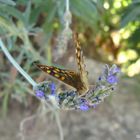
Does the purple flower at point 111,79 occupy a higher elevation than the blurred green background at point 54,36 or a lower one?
lower

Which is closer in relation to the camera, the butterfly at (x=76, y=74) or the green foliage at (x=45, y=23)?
the butterfly at (x=76, y=74)

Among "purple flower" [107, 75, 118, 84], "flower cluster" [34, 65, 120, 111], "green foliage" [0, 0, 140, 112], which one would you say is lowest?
"flower cluster" [34, 65, 120, 111]

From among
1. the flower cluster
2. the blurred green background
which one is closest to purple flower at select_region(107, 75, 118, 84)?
the flower cluster

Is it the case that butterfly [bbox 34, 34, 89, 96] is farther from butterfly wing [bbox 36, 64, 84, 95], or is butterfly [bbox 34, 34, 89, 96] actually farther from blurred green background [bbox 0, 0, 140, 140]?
blurred green background [bbox 0, 0, 140, 140]

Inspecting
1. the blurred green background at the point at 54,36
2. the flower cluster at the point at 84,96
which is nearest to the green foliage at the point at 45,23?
the blurred green background at the point at 54,36

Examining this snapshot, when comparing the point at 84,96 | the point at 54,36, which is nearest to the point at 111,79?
the point at 84,96

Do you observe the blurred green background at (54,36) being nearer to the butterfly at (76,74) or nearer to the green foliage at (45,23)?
the green foliage at (45,23)

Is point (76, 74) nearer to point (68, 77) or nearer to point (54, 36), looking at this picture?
point (68, 77)
